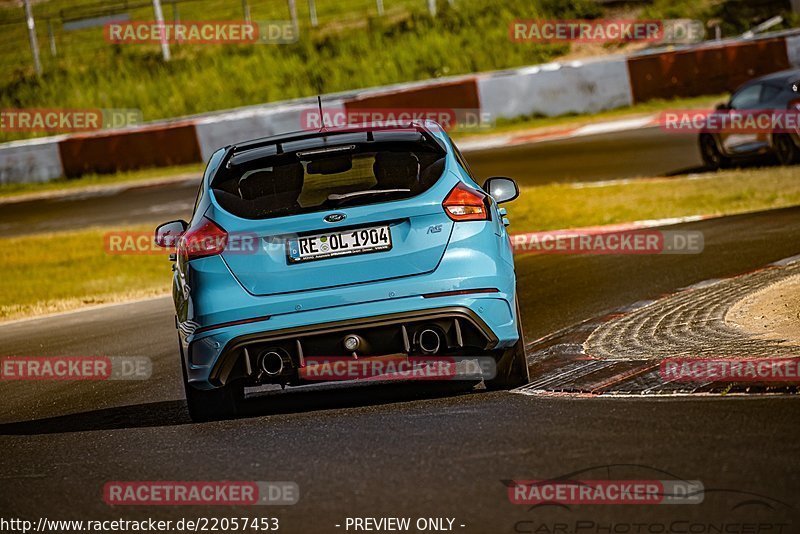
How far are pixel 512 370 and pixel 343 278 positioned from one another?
110 centimetres

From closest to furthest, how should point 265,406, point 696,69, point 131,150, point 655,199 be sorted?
point 265,406, point 655,199, point 696,69, point 131,150

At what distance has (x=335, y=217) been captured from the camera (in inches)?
277

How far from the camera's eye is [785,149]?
18.5 m

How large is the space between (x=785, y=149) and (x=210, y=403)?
12.8 meters

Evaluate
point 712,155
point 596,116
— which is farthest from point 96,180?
point 712,155

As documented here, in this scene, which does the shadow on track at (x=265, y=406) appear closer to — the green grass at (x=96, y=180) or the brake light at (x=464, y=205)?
the brake light at (x=464, y=205)

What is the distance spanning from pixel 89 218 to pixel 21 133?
54.6 feet

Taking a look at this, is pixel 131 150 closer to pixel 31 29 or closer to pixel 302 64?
pixel 31 29

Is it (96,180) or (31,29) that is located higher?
(31,29)

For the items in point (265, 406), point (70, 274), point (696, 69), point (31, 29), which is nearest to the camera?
point (265, 406)

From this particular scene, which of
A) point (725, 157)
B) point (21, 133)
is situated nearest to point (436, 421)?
point (725, 157)

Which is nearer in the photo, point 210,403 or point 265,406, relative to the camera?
point 210,403

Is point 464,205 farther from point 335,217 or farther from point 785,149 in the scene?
point 785,149

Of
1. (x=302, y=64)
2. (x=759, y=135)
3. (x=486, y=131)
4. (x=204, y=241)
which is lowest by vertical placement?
(x=759, y=135)
